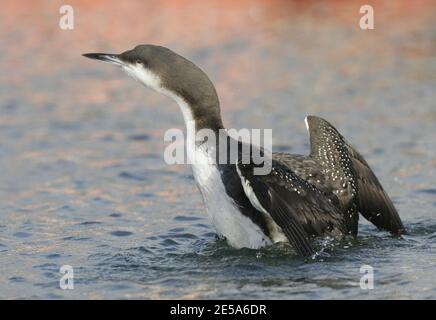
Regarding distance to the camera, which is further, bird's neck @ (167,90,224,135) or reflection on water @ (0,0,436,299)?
bird's neck @ (167,90,224,135)

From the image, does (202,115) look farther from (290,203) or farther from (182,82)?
(290,203)

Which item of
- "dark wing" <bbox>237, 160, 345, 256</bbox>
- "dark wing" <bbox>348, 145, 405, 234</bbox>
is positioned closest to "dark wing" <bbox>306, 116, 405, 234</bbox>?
"dark wing" <bbox>348, 145, 405, 234</bbox>

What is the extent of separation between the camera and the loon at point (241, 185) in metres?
7.71

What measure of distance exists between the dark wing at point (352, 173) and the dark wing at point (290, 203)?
0.65 m

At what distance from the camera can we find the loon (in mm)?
7715

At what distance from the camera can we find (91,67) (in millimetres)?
16375

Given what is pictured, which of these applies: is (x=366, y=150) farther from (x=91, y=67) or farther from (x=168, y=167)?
(x=91, y=67)

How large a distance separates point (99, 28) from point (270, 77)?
391cm

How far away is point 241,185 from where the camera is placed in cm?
787

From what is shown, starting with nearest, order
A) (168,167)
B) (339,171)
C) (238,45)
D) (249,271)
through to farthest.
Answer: (249,271) < (339,171) < (168,167) < (238,45)

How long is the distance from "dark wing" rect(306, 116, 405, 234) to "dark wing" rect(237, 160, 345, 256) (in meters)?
0.65

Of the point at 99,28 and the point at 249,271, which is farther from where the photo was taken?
the point at 99,28

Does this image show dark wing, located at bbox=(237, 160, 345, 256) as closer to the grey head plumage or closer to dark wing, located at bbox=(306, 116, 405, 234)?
the grey head plumage
